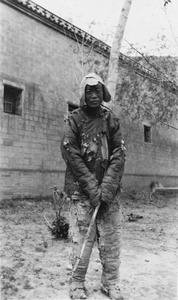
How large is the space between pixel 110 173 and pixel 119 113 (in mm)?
11889

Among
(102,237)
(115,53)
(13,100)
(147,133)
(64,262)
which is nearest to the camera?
(102,237)

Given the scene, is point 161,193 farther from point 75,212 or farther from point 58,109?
point 75,212

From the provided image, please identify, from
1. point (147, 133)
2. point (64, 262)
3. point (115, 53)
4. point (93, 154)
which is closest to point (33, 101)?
point (115, 53)

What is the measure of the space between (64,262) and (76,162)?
1.93 metres

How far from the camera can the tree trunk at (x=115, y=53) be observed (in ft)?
21.1

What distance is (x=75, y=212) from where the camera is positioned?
284 centimetres

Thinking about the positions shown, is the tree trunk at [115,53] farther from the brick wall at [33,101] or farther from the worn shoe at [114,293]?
the worn shoe at [114,293]

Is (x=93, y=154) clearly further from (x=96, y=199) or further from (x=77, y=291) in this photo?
(x=77, y=291)

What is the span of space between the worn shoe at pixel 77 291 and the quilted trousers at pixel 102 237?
0.14 ft

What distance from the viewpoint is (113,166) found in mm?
2820

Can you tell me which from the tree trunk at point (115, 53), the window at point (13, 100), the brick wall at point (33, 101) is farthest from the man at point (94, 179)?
the window at point (13, 100)

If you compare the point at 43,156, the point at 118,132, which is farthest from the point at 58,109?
the point at 118,132

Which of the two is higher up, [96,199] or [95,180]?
[95,180]

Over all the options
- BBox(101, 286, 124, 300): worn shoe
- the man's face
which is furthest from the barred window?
BBox(101, 286, 124, 300): worn shoe
